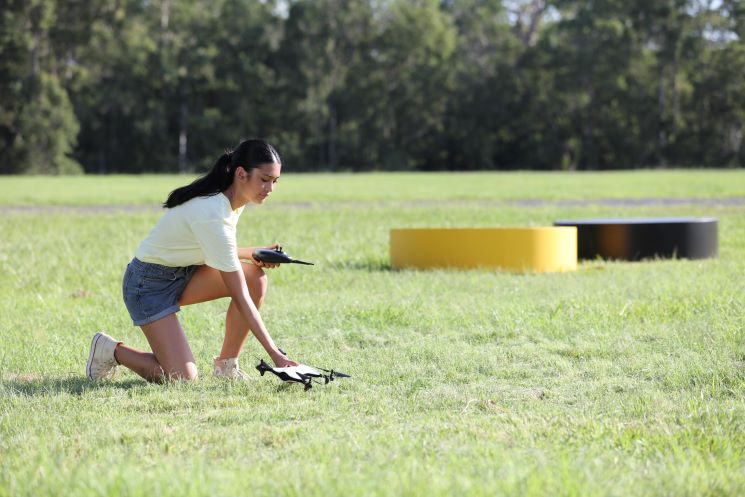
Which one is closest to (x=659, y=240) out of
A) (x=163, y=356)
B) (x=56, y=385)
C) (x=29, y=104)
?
(x=163, y=356)

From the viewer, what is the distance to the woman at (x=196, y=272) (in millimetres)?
5746

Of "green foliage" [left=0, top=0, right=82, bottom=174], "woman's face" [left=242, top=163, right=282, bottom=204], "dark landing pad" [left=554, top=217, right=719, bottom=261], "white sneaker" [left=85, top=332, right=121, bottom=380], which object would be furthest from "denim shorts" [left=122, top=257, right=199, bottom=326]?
"green foliage" [left=0, top=0, right=82, bottom=174]

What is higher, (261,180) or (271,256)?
(261,180)

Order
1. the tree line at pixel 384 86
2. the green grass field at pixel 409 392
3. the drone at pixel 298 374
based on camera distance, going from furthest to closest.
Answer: the tree line at pixel 384 86, the drone at pixel 298 374, the green grass field at pixel 409 392

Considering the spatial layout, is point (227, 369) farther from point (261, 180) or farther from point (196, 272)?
point (261, 180)

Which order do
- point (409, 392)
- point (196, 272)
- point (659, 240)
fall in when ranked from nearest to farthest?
point (409, 392) → point (196, 272) → point (659, 240)

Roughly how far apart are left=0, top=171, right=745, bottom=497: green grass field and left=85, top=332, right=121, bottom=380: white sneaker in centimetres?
9

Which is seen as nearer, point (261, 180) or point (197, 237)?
point (261, 180)

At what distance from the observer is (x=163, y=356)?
238 inches

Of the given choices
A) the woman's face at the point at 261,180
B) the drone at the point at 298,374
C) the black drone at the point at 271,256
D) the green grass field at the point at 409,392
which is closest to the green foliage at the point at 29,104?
the green grass field at the point at 409,392

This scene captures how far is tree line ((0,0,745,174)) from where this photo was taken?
64.1m

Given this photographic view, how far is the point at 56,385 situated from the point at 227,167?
1557 millimetres

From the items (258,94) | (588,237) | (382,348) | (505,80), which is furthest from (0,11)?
(382,348)

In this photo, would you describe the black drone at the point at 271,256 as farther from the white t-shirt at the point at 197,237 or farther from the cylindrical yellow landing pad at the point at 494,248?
the cylindrical yellow landing pad at the point at 494,248
